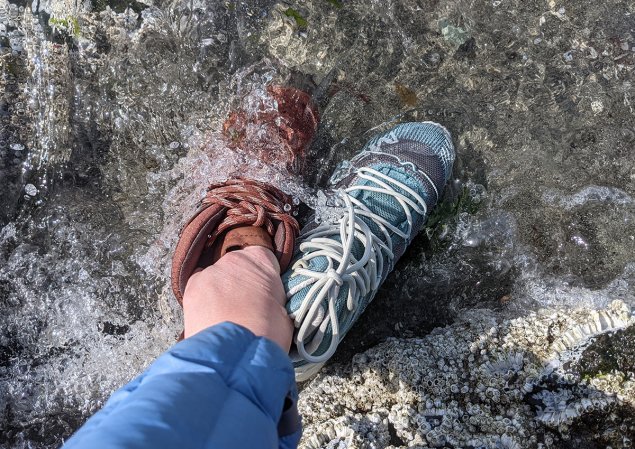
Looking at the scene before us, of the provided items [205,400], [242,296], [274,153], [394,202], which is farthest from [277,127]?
[205,400]

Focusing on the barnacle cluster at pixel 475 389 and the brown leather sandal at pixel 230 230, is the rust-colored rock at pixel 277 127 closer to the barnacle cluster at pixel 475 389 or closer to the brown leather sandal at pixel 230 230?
the brown leather sandal at pixel 230 230

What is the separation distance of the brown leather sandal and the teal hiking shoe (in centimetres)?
9

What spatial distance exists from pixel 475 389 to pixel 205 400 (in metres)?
1.34

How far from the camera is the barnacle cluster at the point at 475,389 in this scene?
6.87 ft

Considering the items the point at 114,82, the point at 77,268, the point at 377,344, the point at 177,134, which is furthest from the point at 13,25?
the point at 377,344

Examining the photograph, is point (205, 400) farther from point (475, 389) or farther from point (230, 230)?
point (475, 389)

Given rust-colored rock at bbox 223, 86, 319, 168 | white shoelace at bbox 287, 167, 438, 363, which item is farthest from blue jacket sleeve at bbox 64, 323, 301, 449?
rust-colored rock at bbox 223, 86, 319, 168

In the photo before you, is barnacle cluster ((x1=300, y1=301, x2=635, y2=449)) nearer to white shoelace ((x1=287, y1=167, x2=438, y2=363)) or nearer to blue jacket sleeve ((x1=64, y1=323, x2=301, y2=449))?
white shoelace ((x1=287, y1=167, x2=438, y2=363))

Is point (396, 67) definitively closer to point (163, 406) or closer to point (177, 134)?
point (177, 134)

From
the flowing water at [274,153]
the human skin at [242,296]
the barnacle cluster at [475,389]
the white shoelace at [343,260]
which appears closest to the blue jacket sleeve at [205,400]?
the human skin at [242,296]

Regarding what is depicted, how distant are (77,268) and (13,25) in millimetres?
1199

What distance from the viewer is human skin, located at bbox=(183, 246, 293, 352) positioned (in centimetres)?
186

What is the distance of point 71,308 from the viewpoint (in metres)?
2.59

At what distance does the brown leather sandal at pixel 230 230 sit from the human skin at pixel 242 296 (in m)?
0.06
